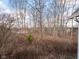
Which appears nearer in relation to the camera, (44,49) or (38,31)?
(44,49)

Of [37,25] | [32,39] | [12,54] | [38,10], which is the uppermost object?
[38,10]

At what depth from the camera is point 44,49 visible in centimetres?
1164

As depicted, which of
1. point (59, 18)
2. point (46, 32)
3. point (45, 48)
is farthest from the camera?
point (59, 18)

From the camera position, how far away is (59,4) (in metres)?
14.1

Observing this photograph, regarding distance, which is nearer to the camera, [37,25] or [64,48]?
[64,48]

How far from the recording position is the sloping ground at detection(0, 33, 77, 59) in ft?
35.7

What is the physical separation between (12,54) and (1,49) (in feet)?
2.43

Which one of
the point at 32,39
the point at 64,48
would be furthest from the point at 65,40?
the point at 32,39

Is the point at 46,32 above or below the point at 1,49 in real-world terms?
above

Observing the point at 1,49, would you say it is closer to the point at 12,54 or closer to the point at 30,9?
the point at 12,54

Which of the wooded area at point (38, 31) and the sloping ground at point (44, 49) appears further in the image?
the wooded area at point (38, 31)

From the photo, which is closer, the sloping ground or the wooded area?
the sloping ground

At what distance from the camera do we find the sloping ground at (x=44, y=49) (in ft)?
35.7

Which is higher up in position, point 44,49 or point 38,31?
point 38,31
